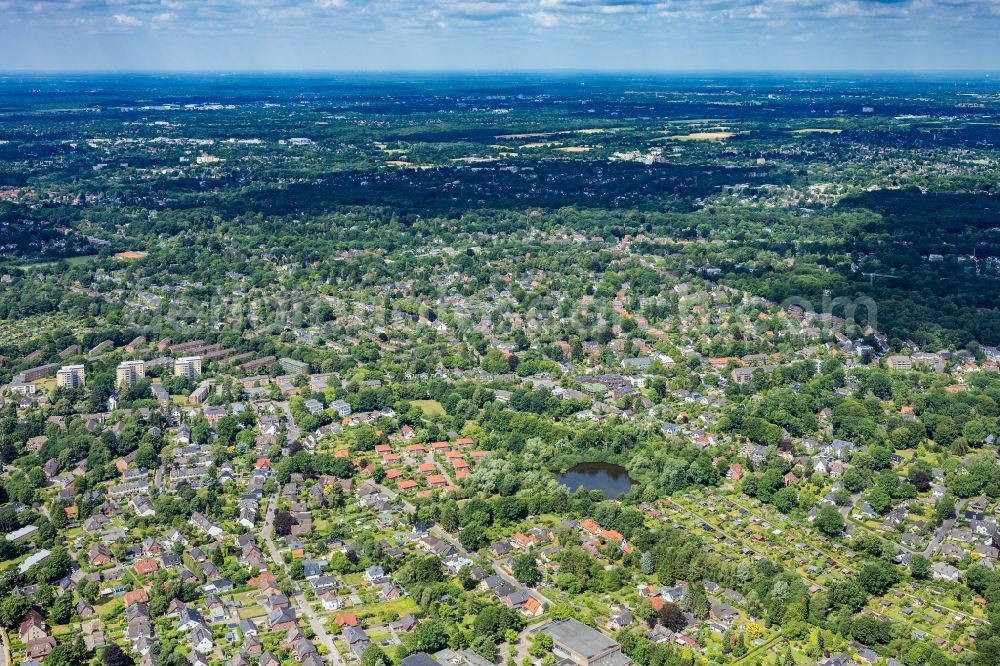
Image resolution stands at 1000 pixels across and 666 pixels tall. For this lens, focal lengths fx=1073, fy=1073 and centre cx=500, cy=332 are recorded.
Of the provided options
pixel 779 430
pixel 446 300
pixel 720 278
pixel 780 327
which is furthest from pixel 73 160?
pixel 779 430

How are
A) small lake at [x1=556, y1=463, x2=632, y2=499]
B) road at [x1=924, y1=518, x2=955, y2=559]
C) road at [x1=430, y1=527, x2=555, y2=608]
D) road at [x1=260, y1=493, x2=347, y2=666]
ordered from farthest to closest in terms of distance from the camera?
small lake at [x1=556, y1=463, x2=632, y2=499], road at [x1=924, y1=518, x2=955, y2=559], road at [x1=430, y1=527, x2=555, y2=608], road at [x1=260, y1=493, x2=347, y2=666]

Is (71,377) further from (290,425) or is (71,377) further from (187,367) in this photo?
(290,425)

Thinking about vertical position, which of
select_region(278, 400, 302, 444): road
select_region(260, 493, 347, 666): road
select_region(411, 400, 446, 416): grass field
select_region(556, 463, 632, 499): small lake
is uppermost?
select_region(411, 400, 446, 416): grass field

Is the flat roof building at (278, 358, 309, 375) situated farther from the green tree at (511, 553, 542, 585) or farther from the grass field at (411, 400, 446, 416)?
the green tree at (511, 553, 542, 585)

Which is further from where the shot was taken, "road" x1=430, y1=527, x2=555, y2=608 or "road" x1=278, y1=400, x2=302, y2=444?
"road" x1=278, y1=400, x2=302, y2=444

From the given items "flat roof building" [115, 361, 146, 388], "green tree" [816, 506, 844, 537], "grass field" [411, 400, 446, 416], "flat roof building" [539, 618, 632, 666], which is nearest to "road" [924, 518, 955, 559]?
"green tree" [816, 506, 844, 537]

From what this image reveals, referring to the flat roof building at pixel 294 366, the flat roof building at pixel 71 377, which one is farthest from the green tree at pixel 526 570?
the flat roof building at pixel 71 377
